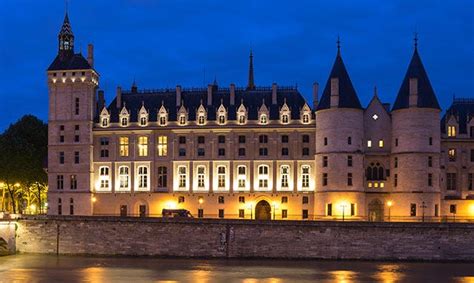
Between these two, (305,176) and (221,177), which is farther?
(221,177)

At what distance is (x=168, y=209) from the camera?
86062mm

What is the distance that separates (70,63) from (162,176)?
59.8 ft

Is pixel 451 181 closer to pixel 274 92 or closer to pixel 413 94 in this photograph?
pixel 413 94

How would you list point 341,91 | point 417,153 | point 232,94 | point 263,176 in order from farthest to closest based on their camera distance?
1. point 232,94
2. point 263,176
3. point 341,91
4. point 417,153

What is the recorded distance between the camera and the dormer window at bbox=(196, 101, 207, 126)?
9025cm

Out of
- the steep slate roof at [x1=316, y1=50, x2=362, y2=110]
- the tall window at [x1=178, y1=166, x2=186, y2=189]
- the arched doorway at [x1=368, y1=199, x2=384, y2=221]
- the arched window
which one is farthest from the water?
the steep slate roof at [x1=316, y1=50, x2=362, y2=110]

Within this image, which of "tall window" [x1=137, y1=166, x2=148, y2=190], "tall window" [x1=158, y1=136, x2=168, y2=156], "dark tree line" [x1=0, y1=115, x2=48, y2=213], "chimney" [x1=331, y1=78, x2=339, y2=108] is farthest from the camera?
"dark tree line" [x1=0, y1=115, x2=48, y2=213]

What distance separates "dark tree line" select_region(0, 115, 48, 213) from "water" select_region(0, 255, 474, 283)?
22.2 m

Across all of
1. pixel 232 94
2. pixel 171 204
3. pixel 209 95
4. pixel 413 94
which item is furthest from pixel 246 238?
pixel 413 94

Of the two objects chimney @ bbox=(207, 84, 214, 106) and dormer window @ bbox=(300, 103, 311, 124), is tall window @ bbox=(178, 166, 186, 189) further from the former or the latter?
dormer window @ bbox=(300, 103, 311, 124)

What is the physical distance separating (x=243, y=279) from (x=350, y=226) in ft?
52.7

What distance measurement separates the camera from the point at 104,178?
299ft

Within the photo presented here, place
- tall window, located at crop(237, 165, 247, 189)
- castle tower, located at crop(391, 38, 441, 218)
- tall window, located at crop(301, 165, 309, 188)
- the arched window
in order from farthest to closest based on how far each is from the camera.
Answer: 1. tall window, located at crop(237, 165, 247, 189)
2. tall window, located at crop(301, 165, 309, 188)
3. the arched window
4. castle tower, located at crop(391, 38, 441, 218)

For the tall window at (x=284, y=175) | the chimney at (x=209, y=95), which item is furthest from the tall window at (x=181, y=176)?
the tall window at (x=284, y=175)
